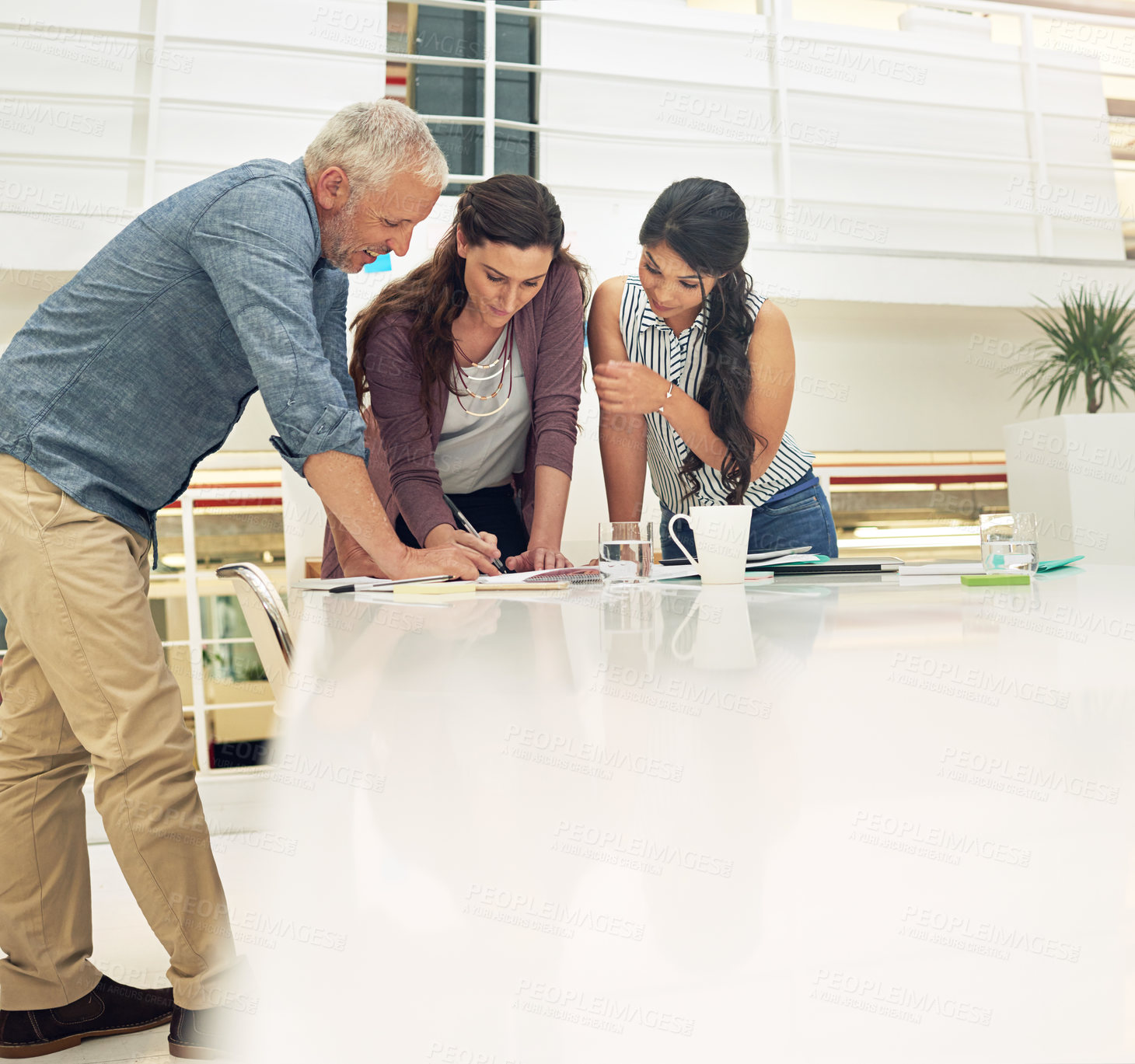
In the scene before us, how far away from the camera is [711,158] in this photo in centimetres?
421

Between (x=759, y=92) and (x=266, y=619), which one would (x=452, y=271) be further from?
(x=759, y=92)

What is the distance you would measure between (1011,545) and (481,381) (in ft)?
3.01

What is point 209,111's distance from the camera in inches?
145

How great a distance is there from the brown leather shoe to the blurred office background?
5.47ft

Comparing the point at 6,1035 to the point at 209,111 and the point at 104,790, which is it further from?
the point at 209,111

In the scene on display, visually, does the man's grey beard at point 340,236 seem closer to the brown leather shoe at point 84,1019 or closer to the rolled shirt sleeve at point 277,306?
the rolled shirt sleeve at point 277,306

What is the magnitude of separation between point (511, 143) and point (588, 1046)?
433 cm

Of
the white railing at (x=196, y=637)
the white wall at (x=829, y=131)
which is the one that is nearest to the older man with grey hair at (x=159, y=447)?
the white railing at (x=196, y=637)

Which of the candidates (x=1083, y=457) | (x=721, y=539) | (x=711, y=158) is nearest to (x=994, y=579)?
(x=721, y=539)

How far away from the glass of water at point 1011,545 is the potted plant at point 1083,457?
2672 mm

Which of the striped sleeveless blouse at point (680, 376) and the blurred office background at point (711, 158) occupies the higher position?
the blurred office background at point (711, 158)

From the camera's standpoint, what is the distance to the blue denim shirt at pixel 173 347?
122 cm

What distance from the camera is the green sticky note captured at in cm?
104

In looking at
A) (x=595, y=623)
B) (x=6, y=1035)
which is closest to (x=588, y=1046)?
(x=595, y=623)
